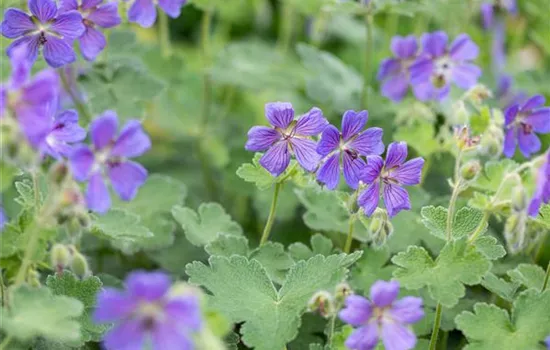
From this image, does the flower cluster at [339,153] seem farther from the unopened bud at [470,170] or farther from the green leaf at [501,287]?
the green leaf at [501,287]

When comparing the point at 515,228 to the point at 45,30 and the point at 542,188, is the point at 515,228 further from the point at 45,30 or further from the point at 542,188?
the point at 45,30

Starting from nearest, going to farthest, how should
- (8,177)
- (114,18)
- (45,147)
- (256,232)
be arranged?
(8,177) < (45,147) < (114,18) < (256,232)

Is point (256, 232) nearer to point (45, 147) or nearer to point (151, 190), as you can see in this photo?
point (151, 190)

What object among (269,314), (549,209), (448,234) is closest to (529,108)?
(549,209)

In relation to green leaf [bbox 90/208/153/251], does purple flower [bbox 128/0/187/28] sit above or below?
above

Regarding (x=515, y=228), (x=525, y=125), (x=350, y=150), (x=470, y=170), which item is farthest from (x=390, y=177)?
(x=525, y=125)

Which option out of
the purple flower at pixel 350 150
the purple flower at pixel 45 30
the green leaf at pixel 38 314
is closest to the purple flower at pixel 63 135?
the purple flower at pixel 45 30

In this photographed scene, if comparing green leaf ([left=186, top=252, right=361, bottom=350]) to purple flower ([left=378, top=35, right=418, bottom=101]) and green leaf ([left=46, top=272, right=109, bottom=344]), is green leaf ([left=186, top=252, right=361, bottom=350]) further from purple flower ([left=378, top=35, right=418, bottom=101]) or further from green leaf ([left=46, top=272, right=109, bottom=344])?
purple flower ([left=378, top=35, right=418, bottom=101])

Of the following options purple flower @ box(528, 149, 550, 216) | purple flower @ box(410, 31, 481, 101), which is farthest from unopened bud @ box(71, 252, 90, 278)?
purple flower @ box(410, 31, 481, 101)
